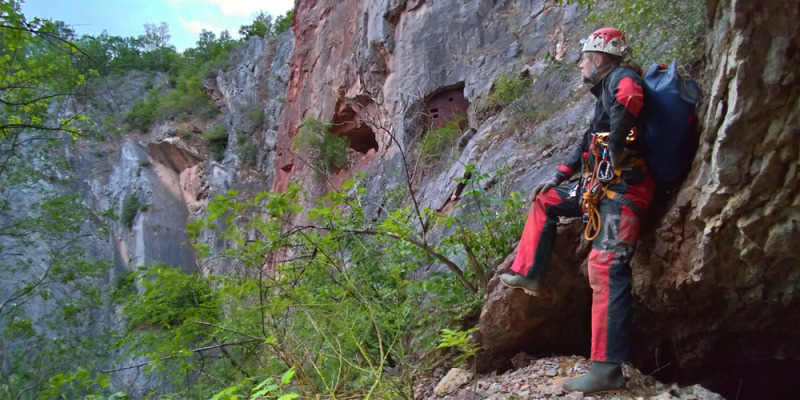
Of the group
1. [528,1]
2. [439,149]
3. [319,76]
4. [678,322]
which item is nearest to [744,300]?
[678,322]

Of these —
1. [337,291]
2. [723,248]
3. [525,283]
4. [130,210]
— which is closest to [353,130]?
[337,291]

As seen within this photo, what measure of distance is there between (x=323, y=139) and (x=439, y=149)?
20.2 ft

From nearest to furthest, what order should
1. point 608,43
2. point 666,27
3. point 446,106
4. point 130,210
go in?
point 608,43 → point 666,27 → point 446,106 → point 130,210

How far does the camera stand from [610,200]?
313 centimetres

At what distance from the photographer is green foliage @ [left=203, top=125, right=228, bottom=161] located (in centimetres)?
2655

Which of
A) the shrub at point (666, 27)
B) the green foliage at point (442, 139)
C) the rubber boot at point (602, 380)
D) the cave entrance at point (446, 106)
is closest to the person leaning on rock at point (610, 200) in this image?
the rubber boot at point (602, 380)

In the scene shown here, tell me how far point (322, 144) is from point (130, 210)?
1436cm

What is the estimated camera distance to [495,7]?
13008 mm

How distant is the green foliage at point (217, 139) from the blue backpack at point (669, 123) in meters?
25.4

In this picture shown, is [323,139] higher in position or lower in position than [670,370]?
higher

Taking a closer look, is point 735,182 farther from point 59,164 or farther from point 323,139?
point 323,139

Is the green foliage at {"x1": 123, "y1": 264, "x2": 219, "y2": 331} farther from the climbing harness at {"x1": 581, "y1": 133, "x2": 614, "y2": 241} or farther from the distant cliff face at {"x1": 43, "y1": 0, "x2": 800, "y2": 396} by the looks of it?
the climbing harness at {"x1": 581, "y1": 133, "x2": 614, "y2": 241}

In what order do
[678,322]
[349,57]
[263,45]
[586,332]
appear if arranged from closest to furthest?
[678,322] → [586,332] → [349,57] → [263,45]

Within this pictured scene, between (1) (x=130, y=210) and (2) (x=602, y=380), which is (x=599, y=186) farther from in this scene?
(1) (x=130, y=210)
